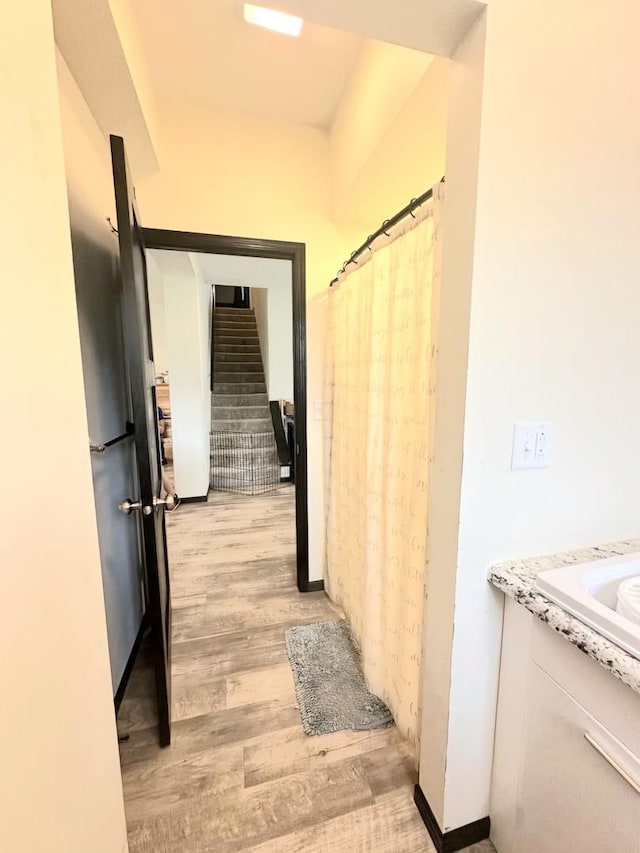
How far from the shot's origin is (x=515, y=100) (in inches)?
33.5

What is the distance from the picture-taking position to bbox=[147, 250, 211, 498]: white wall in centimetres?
376

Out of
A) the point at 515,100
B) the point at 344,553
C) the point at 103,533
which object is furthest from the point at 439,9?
the point at 344,553

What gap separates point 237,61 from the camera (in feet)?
5.39

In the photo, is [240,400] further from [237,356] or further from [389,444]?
[389,444]

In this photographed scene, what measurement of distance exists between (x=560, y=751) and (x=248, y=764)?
1069mm

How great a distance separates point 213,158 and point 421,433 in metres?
1.86

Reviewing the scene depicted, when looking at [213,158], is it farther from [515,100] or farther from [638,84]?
[638,84]

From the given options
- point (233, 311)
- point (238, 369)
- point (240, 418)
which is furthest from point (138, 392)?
point (233, 311)

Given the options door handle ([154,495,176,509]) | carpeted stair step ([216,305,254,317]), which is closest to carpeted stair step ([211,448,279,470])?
door handle ([154,495,176,509])

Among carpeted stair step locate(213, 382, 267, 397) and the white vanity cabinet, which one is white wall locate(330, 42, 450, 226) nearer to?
the white vanity cabinet

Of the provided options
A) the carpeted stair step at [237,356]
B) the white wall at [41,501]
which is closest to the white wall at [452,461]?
the white wall at [41,501]

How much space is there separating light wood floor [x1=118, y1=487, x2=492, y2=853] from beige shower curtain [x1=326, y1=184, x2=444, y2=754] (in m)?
0.24

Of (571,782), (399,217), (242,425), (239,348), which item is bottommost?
(571,782)

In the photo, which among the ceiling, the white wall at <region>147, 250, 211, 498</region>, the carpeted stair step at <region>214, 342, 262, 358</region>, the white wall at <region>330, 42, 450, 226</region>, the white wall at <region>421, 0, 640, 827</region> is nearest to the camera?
the white wall at <region>421, 0, 640, 827</region>
